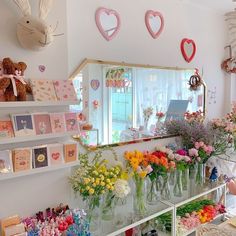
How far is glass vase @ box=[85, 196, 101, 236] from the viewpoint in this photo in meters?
1.71

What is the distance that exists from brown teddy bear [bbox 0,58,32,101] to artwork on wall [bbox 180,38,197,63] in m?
1.74

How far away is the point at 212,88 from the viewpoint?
303cm

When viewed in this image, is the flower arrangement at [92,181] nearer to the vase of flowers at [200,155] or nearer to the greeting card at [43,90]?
the greeting card at [43,90]

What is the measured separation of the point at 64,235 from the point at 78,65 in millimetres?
1137

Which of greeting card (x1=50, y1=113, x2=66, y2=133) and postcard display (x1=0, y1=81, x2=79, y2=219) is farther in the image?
greeting card (x1=50, y1=113, x2=66, y2=133)

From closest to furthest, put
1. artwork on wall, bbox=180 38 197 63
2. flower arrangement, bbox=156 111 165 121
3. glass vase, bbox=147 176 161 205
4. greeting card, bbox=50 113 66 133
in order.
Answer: greeting card, bbox=50 113 66 133
glass vase, bbox=147 176 161 205
flower arrangement, bbox=156 111 165 121
artwork on wall, bbox=180 38 197 63

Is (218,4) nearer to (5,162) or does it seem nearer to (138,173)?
(138,173)

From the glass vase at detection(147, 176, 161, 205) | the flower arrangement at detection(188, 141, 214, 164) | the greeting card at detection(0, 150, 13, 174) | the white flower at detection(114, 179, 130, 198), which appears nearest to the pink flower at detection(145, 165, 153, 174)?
the glass vase at detection(147, 176, 161, 205)

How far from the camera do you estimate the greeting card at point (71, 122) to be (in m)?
1.59

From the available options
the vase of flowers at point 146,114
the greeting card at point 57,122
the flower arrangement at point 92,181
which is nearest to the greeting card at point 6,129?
the greeting card at point 57,122

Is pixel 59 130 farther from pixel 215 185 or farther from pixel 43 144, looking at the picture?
pixel 215 185

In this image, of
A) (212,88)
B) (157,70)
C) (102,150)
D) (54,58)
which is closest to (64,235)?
(102,150)

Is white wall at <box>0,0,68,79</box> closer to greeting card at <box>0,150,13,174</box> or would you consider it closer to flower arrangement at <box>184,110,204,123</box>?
greeting card at <box>0,150,13,174</box>

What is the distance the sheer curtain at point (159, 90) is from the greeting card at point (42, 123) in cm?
91
